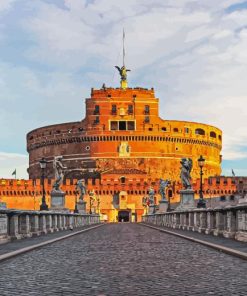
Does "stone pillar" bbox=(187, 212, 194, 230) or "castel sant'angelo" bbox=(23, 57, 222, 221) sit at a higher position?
"castel sant'angelo" bbox=(23, 57, 222, 221)

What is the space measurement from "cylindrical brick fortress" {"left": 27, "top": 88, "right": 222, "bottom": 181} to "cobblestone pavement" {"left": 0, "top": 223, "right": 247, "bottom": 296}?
102 meters

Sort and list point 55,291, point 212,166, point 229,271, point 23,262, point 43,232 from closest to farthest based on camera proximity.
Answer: point 55,291 < point 229,271 < point 23,262 < point 43,232 < point 212,166

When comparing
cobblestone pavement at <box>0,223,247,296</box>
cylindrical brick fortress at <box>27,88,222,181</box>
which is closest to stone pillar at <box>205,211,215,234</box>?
cobblestone pavement at <box>0,223,247,296</box>

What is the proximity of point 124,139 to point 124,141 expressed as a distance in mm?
444

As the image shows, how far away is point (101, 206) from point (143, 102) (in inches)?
997

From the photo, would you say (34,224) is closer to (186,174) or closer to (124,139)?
(186,174)

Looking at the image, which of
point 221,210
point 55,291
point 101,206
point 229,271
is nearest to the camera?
point 55,291

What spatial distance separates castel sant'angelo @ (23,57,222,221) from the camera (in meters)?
115

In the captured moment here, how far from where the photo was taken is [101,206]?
4134 inches

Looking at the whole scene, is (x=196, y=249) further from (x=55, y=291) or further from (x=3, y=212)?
(x=55, y=291)

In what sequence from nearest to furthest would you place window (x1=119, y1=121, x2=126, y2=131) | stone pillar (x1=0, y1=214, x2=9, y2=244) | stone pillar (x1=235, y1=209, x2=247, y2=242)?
1. stone pillar (x1=235, y1=209, x2=247, y2=242)
2. stone pillar (x1=0, y1=214, x2=9, y2=244)
3. window (x1=119, y1=121, x2=126, y2=131)

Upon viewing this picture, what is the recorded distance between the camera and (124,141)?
115 meters

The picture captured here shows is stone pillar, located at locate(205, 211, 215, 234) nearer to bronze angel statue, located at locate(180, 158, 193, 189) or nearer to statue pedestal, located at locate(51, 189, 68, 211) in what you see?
bronze angel statue, located at locate(180, 158, 193, 189)

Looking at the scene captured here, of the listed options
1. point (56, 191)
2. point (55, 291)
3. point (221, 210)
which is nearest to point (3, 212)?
point (221, 210)
